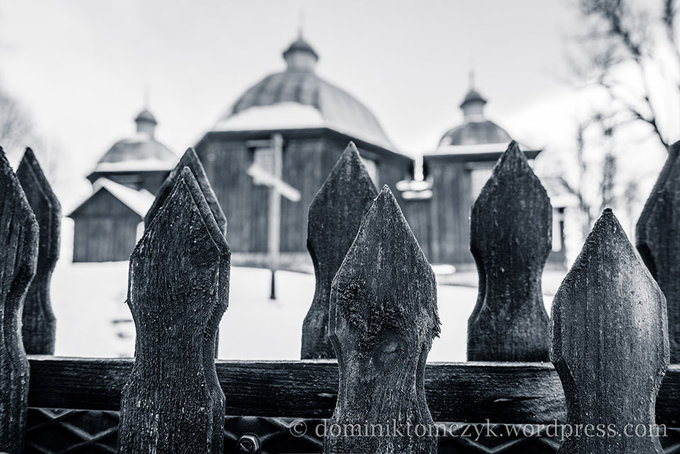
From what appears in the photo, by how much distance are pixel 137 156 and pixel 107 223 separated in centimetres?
616

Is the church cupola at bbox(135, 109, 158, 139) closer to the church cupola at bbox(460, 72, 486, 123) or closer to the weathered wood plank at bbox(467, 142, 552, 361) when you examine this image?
the church cupola at bbox(460, 72, 486, 123)

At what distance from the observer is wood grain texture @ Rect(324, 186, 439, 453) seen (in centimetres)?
105

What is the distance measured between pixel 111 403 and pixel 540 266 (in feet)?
3.60

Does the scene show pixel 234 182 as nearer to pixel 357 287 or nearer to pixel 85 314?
pixel 85 314

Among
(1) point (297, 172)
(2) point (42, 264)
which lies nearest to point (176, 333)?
(2) point (42, 264)

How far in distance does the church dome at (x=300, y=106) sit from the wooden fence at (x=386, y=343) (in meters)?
16.5

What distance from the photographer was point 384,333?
107 cm

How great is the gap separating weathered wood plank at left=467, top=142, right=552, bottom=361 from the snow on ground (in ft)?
4.97

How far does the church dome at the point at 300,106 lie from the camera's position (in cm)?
1805

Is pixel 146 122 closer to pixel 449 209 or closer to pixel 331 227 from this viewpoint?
pixel 449 209

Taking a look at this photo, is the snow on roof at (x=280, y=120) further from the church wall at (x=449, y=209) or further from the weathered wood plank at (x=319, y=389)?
the weathered wood plank at (x=319, y=389)

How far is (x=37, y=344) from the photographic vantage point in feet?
5.20

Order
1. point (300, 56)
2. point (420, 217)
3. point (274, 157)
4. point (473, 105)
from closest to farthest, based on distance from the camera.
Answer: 1. point (274, 157)
2. point (420, 217)
3. point (300, 56)
4. point (473, 105)

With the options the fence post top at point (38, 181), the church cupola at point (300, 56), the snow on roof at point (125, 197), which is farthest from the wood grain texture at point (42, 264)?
the church cupola at point (300, 56)
